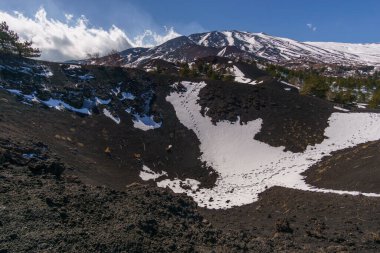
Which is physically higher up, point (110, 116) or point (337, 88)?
point (337, 88)

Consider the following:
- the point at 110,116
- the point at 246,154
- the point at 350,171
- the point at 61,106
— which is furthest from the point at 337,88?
the point at 61,106

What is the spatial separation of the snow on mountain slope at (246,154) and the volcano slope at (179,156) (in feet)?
0.78

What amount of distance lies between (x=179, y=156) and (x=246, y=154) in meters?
9.39

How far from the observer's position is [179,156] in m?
41.9

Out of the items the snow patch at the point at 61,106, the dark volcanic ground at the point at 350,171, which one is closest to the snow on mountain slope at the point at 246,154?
the dark volcanic ground at the point at 350,171

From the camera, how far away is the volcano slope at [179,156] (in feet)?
47.0

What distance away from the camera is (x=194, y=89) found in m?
59.4

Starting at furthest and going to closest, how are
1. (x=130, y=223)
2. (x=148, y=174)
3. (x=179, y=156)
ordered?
(x=179, y=156)
(x=148, y=174)
(x=130, y=223)

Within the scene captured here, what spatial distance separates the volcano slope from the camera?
47.0 feet

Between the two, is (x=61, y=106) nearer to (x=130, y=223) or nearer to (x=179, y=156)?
(x=179, y=156)

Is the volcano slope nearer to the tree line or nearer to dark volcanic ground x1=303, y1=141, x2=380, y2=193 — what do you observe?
dark volcanic ground x1=303, y1=141, x2=380, y2=193

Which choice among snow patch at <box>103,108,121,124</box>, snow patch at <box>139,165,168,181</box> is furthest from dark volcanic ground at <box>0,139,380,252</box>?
snow patch at <box>103,108,121,124</box>

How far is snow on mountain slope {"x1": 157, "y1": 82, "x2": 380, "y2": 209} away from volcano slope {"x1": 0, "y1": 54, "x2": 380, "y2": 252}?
24cm

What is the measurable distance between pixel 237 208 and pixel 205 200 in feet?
13.6
